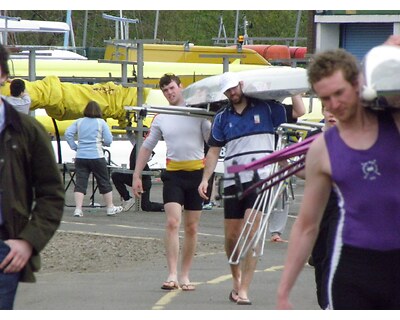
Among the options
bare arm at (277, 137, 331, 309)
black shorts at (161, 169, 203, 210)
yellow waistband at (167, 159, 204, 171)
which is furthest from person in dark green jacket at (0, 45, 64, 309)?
yellow waistband at (167, 159, 204, 171)

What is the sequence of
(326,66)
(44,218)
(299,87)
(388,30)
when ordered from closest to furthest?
(326,66)
(44,218)
(299,87)
(388,30)

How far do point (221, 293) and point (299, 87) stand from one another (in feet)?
6.61

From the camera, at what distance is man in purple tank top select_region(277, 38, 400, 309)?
554cm

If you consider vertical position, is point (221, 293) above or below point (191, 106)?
below

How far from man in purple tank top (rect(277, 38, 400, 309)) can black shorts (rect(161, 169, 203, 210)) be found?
20.2 ft

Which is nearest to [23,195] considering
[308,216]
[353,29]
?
[308,216]

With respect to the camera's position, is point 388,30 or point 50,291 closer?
point 50,291

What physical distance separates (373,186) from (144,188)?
1528 centimetres

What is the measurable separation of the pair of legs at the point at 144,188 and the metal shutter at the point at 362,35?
43.1 ft

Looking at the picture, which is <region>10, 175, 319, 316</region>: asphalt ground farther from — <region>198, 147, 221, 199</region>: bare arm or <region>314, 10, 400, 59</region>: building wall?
<region>314, 10, 400, 59</region>: building wall
